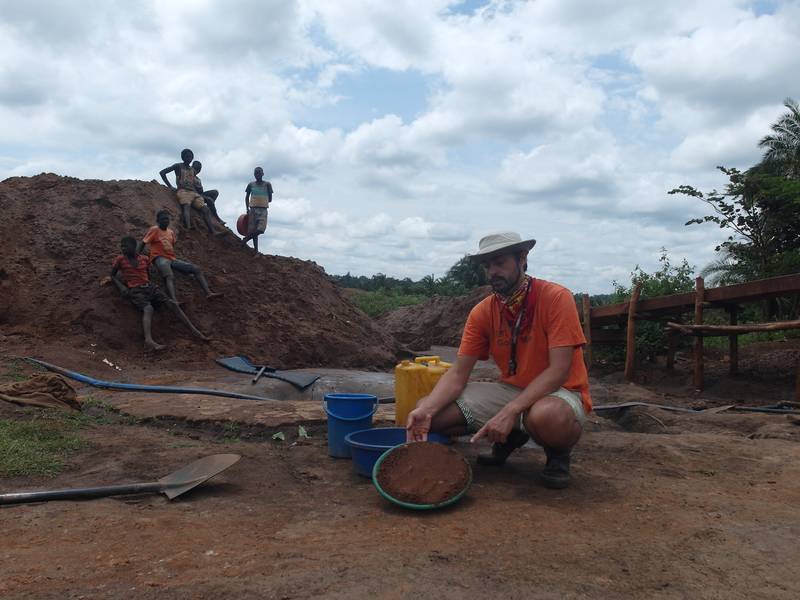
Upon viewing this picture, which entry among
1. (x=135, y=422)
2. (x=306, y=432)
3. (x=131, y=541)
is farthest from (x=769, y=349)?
(x=131, y=541)

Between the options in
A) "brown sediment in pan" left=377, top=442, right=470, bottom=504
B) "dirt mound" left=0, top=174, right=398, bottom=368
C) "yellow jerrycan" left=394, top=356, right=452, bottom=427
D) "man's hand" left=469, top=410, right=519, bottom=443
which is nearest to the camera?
"brown sediment in pan" left=377, top=442, right=470, bottom=504

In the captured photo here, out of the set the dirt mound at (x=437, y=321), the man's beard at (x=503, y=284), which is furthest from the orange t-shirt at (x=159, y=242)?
the dirt mound at (x=437, y=321)

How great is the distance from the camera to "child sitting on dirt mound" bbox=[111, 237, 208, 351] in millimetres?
9242

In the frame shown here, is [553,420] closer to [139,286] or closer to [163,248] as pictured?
[139,286]

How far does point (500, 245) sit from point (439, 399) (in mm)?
889

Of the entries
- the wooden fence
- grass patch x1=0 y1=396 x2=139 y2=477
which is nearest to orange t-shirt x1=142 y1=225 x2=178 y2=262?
grass patch x1=0 y1=396 x2=139 y2=477

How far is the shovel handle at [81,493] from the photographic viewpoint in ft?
9.65

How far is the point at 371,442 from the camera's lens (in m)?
3.87

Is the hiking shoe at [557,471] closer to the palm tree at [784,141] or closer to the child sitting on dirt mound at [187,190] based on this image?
the child sitting on dirt mound at [187,190]

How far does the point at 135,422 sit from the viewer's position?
203 inches

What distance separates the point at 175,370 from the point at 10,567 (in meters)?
6.56

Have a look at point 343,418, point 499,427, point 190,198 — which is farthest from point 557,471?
point 190,198

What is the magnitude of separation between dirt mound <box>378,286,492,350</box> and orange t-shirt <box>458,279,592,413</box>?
14.1m

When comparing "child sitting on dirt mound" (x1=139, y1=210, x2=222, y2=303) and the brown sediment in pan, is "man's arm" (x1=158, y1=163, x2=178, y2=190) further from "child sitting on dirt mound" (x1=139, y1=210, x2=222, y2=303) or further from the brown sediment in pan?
the brown sediment in pan
